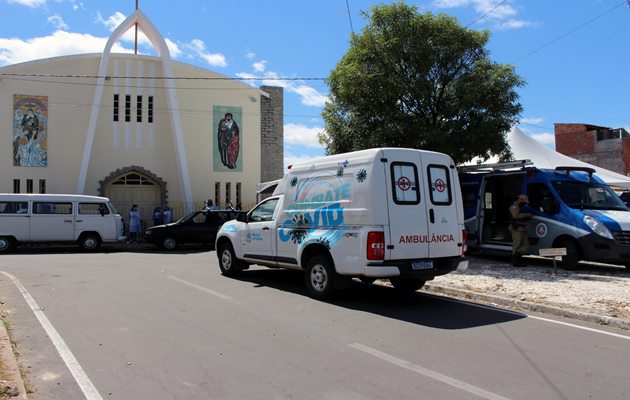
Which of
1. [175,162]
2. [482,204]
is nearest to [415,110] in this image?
[482,204]

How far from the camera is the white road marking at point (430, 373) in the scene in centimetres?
441

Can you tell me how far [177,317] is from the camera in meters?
7.28

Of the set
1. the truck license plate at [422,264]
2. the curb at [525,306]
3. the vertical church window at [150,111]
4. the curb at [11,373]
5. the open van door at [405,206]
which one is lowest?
the curb at [525,306]

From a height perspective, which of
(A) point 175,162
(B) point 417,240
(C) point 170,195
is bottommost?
(B) point 417,240

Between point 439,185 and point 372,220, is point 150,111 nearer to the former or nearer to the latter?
point 439,185

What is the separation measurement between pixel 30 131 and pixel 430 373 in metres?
23.8

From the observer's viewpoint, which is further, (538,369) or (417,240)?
(417,240)

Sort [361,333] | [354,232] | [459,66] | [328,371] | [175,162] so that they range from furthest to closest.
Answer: [175,162], [459,66], [354,232], [361,333], [328,371]

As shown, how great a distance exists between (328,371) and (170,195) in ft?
73.0

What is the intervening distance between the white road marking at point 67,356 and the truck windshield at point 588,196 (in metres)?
11.0

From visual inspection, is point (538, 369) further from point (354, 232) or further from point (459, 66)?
point (459, 66)

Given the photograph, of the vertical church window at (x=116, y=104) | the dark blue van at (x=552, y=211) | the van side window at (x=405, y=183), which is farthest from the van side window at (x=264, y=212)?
the vertical church window at (x=116, y=104)

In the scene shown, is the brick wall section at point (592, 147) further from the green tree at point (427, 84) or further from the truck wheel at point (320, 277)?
the truck wheel at point (320, 277)

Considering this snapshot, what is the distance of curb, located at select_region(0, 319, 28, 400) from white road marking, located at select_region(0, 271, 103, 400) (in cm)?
45
